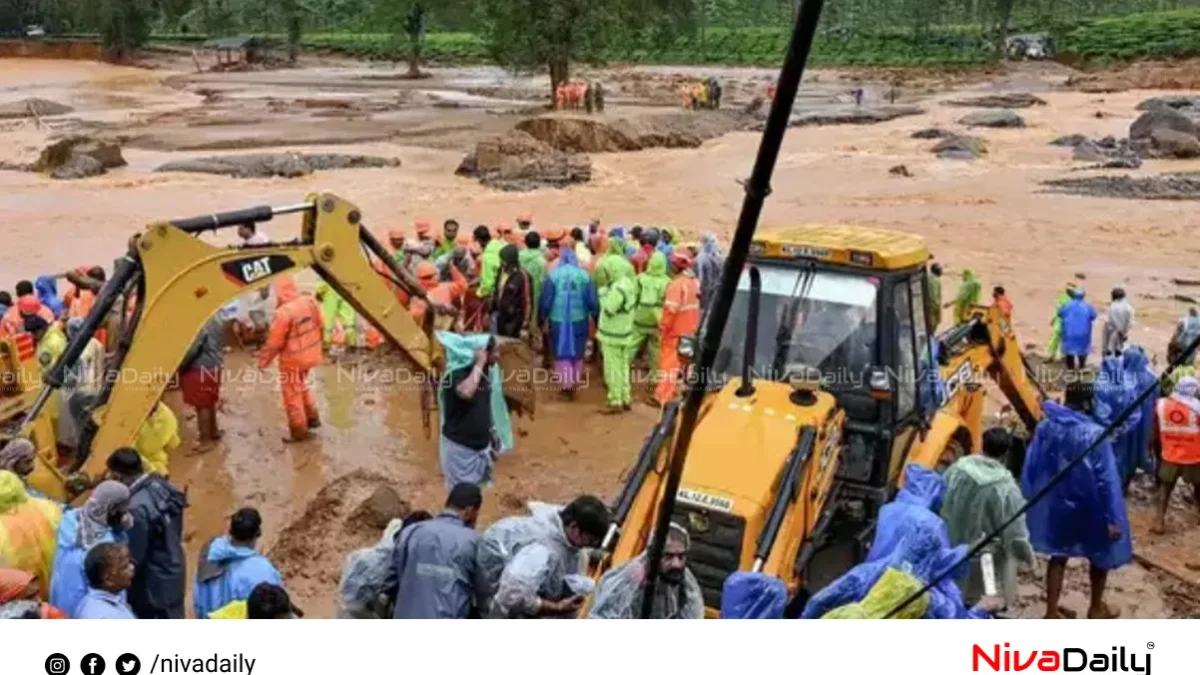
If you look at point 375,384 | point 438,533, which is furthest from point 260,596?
point 375,384

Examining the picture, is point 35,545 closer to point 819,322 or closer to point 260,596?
point 260,596

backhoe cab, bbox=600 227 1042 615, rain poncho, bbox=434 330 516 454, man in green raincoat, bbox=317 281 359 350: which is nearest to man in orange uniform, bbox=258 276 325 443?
rain poncho, bbox=434 330 516 454

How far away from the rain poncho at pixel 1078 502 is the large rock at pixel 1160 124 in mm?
31557

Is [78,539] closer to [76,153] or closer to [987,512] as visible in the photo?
[987,512]

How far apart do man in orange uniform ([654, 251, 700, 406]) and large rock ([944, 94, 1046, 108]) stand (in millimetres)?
40291

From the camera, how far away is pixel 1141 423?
9.39 metres

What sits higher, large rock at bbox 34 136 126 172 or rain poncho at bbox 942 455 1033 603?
rain poncho at bbox 942 455 1033 603

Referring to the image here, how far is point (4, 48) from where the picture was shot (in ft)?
235

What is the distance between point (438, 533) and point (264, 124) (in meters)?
38.9

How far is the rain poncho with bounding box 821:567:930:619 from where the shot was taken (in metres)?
4.39

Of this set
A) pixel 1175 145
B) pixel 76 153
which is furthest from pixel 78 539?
pixel 1175 145

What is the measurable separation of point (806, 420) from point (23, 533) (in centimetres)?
407

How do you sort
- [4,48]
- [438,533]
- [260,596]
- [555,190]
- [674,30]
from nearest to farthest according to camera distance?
1. [260,596]
2. [438,533]
3. [555,190]
4. [674,30]
5. [4,48]

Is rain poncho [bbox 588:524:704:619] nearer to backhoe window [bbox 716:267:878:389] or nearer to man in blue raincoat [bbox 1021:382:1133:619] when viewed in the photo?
backhoe window [bbox 716:267:878:389]
